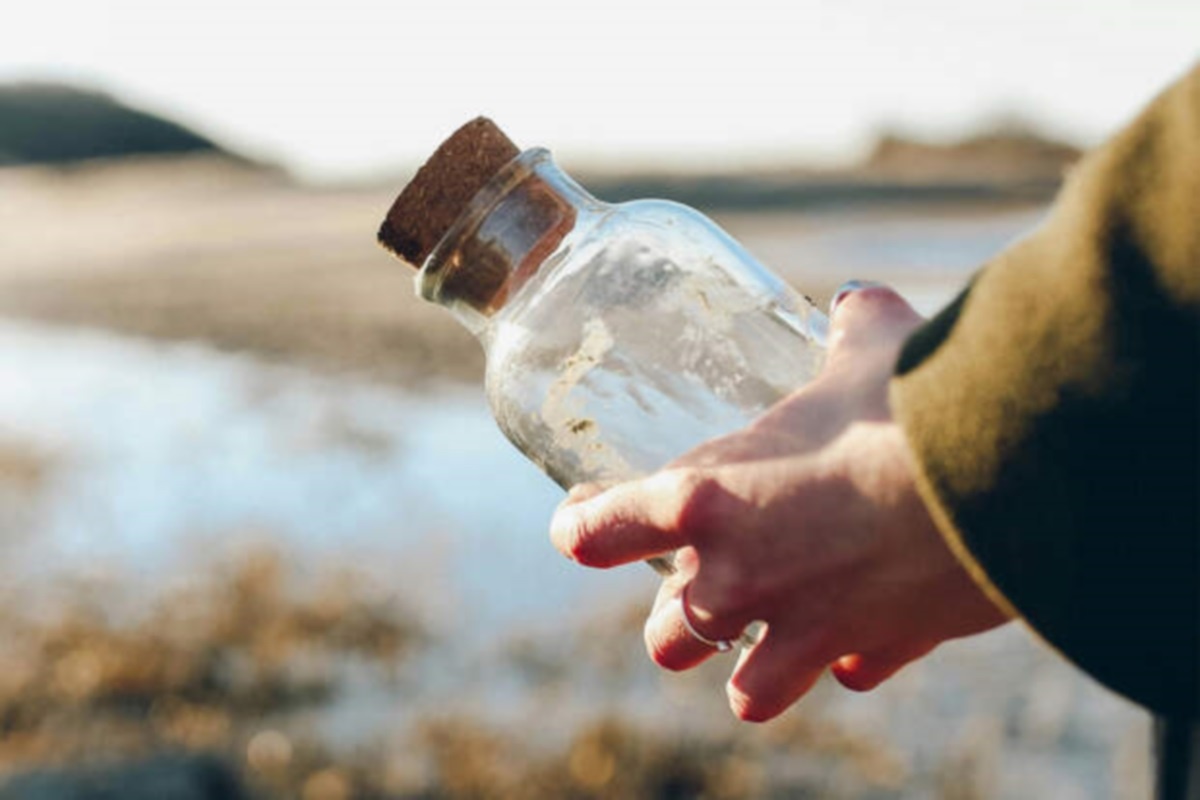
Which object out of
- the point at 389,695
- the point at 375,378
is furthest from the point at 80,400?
the point at 389,695

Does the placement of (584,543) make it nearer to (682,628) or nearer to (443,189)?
(682,628)

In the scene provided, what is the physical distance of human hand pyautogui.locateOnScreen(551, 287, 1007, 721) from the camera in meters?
0.93

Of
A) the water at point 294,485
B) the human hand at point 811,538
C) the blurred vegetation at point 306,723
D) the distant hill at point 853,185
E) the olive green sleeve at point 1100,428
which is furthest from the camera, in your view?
the distant hill at point 853,185

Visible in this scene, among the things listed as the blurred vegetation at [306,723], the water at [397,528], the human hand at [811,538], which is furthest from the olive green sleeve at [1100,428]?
the water at [397,528]

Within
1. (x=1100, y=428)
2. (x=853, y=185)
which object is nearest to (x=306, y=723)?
(x=1100, y=428)

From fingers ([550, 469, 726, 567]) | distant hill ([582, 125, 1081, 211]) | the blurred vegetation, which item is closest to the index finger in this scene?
fingers ([550, 469, 726, 567])

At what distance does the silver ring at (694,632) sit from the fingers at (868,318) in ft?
0.73

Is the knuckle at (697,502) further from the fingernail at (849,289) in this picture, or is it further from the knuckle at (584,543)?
the fingernail at (849,289)

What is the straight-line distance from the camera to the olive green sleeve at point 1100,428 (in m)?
0.80

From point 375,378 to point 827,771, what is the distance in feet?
19.3

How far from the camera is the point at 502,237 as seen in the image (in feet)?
4.12

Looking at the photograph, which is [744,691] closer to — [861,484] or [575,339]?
[861,484]

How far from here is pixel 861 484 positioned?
933 millimetres

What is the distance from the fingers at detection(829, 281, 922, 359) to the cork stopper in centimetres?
34
